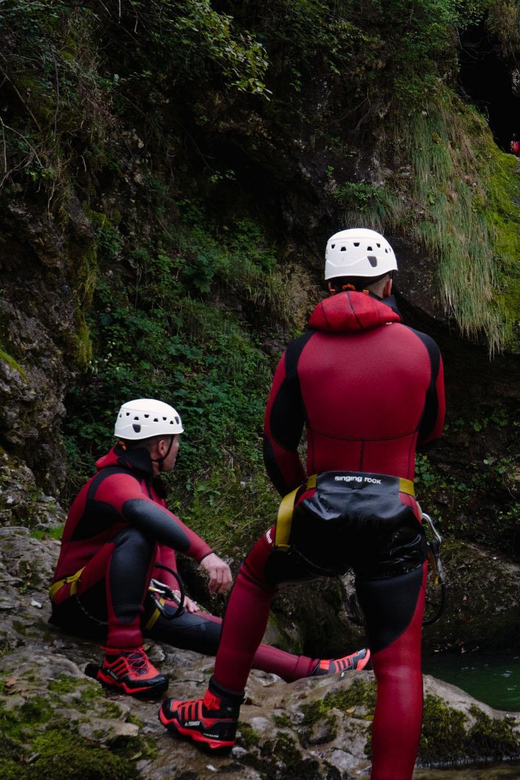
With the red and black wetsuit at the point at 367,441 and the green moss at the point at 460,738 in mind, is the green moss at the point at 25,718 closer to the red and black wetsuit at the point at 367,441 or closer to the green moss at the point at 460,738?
the red and black wetsuit at the point at 367,441

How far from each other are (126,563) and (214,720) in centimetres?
101

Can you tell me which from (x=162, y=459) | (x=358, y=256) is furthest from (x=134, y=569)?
(x=358, y=256)


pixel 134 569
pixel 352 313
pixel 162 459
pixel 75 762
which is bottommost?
pixel 75 762

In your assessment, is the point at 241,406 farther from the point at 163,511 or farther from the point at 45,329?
the point at 163,511

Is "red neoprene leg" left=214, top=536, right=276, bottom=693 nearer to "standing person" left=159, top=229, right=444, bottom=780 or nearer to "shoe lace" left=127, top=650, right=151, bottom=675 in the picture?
"standing person" left=159, top=229, right=444, bottom=780

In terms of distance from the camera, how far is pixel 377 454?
98.3 inches

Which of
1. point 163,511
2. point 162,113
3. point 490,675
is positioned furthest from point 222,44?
point 490,675

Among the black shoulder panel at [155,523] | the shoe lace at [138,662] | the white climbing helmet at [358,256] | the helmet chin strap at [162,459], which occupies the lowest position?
the shoe lace at [138,662]

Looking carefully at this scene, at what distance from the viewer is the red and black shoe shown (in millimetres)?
2701

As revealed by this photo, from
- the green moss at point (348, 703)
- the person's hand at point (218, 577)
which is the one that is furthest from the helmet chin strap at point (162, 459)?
the green moss at point (348, 703)

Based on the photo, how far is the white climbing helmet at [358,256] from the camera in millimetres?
2686

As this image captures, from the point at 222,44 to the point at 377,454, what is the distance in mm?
6149

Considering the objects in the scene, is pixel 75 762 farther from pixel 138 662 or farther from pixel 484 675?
pixel 484 675

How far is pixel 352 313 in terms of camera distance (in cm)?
253
